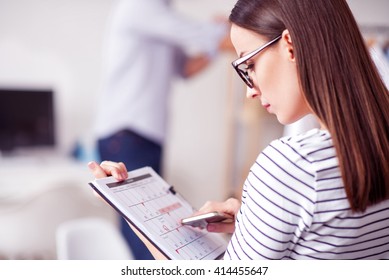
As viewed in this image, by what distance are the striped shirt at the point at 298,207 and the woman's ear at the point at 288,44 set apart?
9cm

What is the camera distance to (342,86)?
0.52 metres

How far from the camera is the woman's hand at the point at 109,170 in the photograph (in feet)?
2.03

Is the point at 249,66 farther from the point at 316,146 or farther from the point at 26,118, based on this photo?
the point at 26,118

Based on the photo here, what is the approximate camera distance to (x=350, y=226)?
535 millimetres

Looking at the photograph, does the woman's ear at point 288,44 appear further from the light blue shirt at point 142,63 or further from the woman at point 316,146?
the light blue shirt at point 142,63

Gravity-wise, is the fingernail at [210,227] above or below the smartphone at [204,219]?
below

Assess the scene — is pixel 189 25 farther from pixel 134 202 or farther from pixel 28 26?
pixel 134 202

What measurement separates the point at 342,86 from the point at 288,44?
0.08m

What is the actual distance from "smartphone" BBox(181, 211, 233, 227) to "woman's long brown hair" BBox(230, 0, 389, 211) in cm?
19

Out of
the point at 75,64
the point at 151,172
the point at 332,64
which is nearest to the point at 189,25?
the point at 75,64

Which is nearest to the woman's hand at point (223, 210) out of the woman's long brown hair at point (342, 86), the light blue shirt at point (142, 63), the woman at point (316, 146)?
the woman at point (316, 146)

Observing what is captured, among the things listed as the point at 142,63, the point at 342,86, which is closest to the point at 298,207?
the point at 342,86

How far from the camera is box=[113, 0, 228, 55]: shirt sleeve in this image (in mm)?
1694

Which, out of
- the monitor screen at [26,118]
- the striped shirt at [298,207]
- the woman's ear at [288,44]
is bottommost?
the monitor screen at [26,118]
